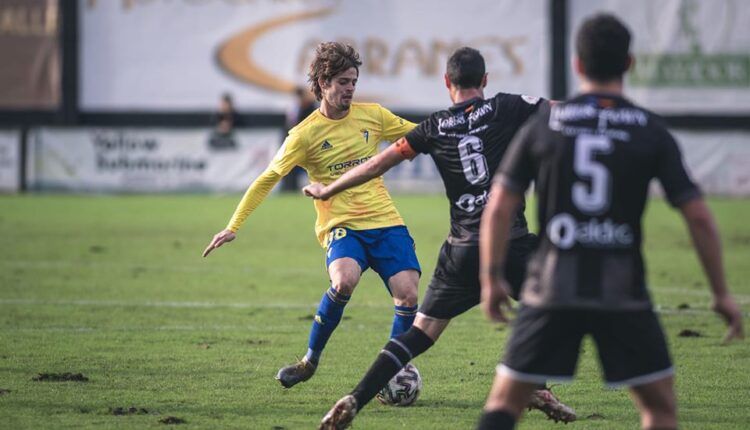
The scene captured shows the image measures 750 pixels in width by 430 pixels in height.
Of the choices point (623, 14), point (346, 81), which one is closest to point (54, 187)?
point (623, 14)

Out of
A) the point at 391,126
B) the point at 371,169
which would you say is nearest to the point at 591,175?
the point at 371,169

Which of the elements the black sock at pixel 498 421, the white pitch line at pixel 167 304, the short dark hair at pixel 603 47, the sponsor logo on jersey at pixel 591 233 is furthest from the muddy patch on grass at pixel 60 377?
the short dark hair at pixel 603 47

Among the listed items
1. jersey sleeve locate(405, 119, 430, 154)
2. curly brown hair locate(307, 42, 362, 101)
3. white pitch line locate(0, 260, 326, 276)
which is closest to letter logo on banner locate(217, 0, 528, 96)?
white pitch line locate(0, 260, 326, 276)

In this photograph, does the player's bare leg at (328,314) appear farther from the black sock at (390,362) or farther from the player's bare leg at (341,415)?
the player's bare leg at (341,415)

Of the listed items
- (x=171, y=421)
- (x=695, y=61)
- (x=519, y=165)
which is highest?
(x=695, y=61)

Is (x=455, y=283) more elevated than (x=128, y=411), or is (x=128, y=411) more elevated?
(x=455, y=283)

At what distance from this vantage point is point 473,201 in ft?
23.0

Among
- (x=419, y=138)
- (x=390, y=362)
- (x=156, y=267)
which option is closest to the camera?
(x=419, y=138)

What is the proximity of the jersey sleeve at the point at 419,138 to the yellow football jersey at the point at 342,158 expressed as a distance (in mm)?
1814

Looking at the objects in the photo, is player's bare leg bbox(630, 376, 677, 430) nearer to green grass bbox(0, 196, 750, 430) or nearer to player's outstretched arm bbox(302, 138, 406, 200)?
player's outstretched arm bbox(302, 138, 406, 200)

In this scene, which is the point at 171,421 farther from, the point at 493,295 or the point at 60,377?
the point at 493,295

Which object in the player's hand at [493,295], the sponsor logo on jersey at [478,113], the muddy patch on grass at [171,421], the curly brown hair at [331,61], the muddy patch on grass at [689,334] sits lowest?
the muddy patch on grass at [171,421]

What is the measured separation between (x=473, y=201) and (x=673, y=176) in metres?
2.23

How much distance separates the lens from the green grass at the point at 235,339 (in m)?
7.38
